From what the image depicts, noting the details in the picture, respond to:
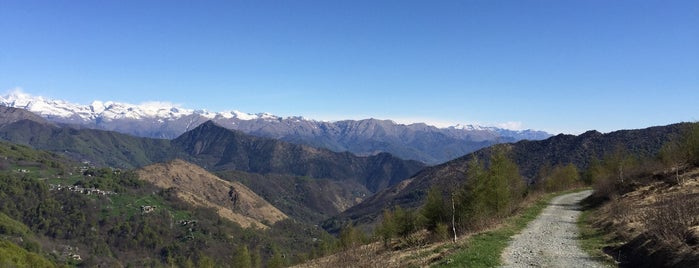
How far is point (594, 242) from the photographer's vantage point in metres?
30.0

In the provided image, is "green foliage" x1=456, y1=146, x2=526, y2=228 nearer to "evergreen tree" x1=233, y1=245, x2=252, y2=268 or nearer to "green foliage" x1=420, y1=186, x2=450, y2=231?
"green foliage" x1=420, y1=186, x2=450, y2=231

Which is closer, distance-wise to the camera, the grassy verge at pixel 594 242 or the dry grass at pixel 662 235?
the dry grass at pixel 662 235

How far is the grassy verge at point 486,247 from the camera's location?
24.4m

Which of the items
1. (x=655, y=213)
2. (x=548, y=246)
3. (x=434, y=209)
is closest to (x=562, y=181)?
(x=434, y=209)

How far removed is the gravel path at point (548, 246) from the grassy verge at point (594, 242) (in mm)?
442

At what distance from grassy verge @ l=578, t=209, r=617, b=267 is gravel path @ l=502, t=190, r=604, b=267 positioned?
44 cm

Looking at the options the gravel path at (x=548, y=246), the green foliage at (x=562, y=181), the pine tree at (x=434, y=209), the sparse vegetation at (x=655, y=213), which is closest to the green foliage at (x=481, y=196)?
the gravel path at (x=548, y=246)

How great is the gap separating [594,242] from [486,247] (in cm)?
794

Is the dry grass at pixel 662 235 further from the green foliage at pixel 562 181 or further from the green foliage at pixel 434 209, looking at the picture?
the green foliage at pixel 562 181

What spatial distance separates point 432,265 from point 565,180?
82.0 m

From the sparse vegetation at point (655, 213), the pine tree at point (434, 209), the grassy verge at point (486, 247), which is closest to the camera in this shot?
the sparse vegetation at point (655, 213)

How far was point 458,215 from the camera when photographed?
47.3m

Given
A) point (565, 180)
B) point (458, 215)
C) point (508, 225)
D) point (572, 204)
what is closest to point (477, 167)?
point (458, 215)

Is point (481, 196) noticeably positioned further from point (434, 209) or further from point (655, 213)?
point (655, 213)
